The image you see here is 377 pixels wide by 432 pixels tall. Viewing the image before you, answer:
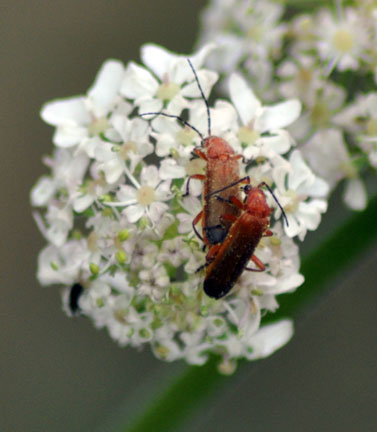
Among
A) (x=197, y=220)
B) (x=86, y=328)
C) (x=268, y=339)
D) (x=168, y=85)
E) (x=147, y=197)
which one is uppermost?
(x=168, y=85)

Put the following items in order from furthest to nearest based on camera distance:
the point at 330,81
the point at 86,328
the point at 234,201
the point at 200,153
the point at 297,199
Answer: the point at 86,328
the point at 330,81
the point at 297,199
the point at 200,153
the point at 234,201

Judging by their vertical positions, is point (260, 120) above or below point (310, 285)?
above

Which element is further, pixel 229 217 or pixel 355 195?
pixel 355 195

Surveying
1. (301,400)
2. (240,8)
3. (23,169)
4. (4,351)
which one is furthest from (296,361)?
(240,8)

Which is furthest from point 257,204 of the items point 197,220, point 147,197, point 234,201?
point 147,197

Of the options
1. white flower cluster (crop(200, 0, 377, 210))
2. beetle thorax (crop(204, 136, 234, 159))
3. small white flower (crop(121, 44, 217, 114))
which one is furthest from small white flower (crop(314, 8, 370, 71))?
beetle thorax (crop(204, 136, 234, 159))

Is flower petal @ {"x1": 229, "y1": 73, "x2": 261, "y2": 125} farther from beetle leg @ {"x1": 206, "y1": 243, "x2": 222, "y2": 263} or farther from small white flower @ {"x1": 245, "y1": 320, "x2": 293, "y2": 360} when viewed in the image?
small white flower @ {"x1": 245, "y1": 320, "x2": 293, "y2": 360}

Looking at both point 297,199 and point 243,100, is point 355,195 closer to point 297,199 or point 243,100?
point 297,199
